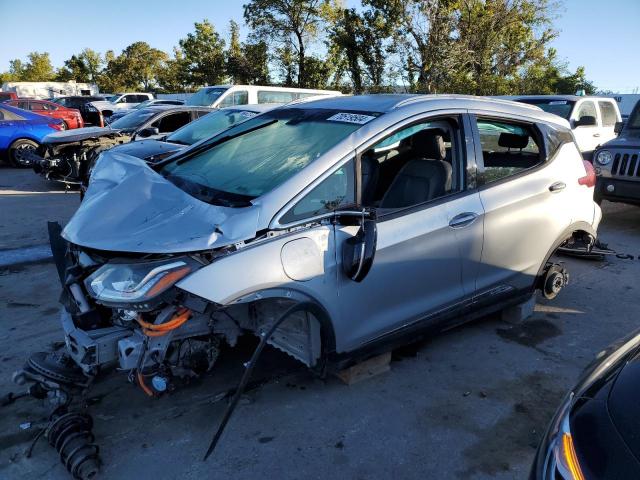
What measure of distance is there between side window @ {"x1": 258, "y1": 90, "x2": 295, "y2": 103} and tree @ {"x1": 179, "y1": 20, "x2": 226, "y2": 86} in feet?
88.7

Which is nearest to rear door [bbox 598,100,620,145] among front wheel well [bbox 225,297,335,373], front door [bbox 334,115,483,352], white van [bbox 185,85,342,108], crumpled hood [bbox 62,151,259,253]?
white van [bbox 185,85,342,108]

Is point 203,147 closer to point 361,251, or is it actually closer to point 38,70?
point 361,251

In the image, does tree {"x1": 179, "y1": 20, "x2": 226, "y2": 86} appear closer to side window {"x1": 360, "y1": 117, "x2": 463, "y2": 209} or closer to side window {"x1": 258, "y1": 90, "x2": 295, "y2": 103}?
side window {"x1": 258, "y1": 90, "x2": 295, "y2": 103}

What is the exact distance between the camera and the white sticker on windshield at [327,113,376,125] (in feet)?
10.00

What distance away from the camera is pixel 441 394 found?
317 cm

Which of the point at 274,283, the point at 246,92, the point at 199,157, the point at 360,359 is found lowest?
the point at 360,359

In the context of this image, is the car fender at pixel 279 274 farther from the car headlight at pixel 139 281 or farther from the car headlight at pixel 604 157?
the car headlight at pixel 604 157

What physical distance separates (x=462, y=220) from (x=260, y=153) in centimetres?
138

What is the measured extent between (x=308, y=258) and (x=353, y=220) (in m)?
0.34

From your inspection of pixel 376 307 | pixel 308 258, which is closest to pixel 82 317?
pixel 308 258

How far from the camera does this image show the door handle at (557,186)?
3.79 meters

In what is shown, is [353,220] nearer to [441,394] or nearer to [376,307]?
[376,307]

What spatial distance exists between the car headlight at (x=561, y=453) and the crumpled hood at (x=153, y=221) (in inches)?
61.2

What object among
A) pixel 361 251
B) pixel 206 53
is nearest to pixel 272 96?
pixel 361 251
